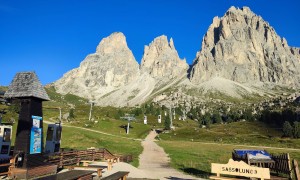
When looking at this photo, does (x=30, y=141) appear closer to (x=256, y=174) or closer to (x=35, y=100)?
(x=35, y=100)

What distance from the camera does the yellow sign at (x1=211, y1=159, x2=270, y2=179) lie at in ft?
56.3

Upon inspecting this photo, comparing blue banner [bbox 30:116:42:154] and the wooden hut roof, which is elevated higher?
the wooden hut roof

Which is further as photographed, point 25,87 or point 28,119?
point 25,87

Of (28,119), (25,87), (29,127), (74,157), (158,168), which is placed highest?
(25,87)

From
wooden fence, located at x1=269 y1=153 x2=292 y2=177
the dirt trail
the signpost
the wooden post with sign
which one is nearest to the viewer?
wooden fence, located at x1=269 y1=153 x2=292 y2=177

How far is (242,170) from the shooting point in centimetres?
1766

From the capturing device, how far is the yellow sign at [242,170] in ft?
56.3

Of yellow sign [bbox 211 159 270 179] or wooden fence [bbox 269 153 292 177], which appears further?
wooden fence [bbox 269 153 292 177]

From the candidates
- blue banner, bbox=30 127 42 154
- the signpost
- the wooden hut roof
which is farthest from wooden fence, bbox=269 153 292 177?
the wooden hut roof

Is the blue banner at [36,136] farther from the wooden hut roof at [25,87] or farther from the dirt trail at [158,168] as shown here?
the dirt trail at [158,168]

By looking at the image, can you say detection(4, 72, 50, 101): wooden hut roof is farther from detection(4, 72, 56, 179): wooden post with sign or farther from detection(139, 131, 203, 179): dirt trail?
detection(139, 131, 203, 179): dirt trail

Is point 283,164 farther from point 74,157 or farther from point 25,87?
point 25,87

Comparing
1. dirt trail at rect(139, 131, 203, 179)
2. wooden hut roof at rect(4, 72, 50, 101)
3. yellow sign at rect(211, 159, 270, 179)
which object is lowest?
dirt trail at rect(139, 131, 203, 179)

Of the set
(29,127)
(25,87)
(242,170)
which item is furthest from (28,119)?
(242,170)
